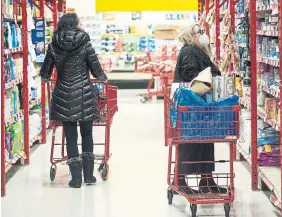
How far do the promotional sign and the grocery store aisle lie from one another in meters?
1.32

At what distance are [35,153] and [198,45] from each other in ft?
11.3

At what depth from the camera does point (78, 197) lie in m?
6.58

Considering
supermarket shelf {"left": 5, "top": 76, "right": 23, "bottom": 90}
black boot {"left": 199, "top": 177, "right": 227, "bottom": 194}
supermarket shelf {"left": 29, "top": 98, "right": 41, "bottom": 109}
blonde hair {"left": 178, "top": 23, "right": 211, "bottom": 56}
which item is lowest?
black boot {"left": 199, "top": 177, "right": 227, "bottom": 194}

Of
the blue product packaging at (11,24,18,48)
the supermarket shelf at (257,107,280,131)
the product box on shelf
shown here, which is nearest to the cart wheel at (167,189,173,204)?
the supermarket shelf at (257,107,280,131)

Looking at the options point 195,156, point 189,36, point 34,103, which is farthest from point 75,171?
point 34,103

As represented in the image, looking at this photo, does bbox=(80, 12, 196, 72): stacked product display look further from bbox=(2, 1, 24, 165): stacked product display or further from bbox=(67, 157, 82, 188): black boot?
bbox=(67, 157, 82, 188): black boot

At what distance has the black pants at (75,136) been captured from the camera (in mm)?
6977

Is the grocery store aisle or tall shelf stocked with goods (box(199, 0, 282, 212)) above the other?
tall shelf stocked with goods (box(199, 0, 282, 212))

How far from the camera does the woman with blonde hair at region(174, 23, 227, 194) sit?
247 inches

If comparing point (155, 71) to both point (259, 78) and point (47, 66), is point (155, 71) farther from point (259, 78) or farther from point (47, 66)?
point (47, 66)

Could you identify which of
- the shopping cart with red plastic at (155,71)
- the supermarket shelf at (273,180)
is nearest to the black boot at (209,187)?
the supermarket shelf at (273,180)

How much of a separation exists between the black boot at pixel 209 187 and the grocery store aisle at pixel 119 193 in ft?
0.48

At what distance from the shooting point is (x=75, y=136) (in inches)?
277

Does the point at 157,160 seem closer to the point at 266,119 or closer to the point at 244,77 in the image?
the point at 244,77
